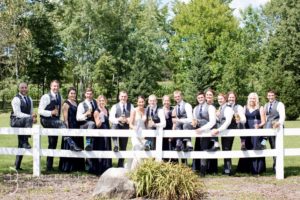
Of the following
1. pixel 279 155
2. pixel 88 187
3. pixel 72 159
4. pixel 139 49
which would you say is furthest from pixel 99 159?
pixel 139 49

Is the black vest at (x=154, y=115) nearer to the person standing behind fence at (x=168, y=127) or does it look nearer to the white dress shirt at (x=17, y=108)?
the person standing behind fence at (x=168, y=127)

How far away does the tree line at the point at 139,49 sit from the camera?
136 feet

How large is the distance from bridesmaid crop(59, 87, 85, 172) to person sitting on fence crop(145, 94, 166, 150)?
1460 millimetres

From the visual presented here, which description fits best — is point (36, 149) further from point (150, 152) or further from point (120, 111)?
point (150, 152)

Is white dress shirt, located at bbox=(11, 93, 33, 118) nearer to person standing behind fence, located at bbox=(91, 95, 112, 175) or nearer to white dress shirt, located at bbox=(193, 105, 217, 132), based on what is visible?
person standing behind fence, located at bbox=(91, 95, 112, 175)

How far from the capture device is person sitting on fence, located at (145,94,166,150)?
372 inches

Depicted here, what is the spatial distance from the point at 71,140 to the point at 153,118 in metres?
1.77

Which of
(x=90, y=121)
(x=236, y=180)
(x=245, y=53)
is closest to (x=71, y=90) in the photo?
(x=90, y=121)

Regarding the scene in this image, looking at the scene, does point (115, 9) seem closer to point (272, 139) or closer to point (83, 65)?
point (83, 65)

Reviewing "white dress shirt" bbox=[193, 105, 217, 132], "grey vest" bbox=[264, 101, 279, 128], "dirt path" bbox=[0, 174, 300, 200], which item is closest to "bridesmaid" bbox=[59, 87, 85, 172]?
"dirt path" bbox=[0, 174, 300, 200]

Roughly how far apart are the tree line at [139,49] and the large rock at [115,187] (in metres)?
31.6

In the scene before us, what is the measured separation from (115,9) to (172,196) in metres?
38.6

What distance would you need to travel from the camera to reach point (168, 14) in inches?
2335

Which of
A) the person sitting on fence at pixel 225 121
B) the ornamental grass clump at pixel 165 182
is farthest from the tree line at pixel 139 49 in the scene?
the ornamental grass clump at pixel 165 182
